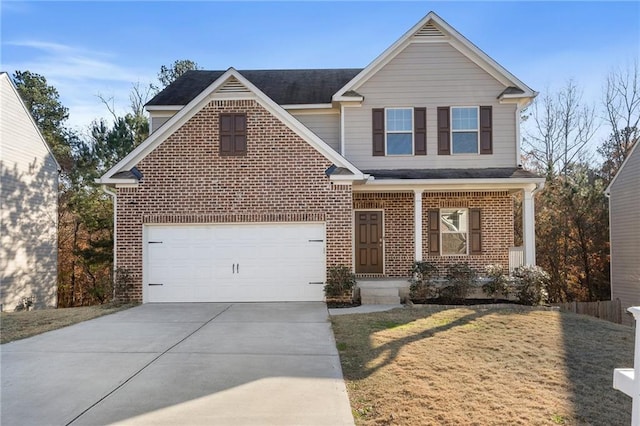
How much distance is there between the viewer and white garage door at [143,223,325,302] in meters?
11.9

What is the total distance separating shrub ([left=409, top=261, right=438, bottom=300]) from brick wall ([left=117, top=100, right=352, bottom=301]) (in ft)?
6.18

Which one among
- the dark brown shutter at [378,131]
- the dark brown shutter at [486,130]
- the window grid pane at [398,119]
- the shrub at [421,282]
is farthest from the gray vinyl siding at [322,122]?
the shrub at [421,282]

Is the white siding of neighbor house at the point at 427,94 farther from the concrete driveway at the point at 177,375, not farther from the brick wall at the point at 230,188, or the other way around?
the concrete driveway at the point at 177,375

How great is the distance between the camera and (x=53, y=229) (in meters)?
19.9

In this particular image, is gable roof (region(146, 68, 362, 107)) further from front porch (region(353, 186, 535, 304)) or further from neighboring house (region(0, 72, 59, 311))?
neighboring house (region(0, 72, 59, 311))

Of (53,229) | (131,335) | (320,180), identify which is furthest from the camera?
(53,229)

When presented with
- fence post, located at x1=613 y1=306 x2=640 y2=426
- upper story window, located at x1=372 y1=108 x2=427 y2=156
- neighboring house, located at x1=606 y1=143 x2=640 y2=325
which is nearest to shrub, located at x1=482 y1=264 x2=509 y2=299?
upper story window, located at x1=372 y1=108 x2=427 y2=156

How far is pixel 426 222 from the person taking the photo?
14.3 meters

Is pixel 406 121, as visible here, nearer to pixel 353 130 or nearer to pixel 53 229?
pixel 353 130

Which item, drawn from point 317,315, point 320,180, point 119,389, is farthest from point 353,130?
point 119,389

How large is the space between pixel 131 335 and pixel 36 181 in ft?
45.3

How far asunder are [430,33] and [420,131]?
9.93 ft

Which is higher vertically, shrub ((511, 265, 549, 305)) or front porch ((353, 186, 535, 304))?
front porch ((353, 186, 535, 304))

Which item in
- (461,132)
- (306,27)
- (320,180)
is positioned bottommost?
(320,180)
